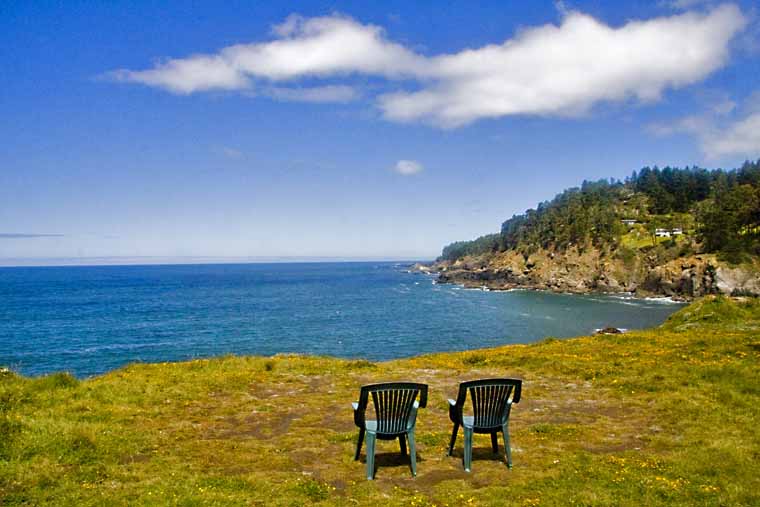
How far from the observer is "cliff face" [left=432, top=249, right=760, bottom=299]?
10069cm

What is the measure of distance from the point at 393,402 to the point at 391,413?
26 centimetres

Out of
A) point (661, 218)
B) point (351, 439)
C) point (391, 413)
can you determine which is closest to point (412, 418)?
point (391, 413)

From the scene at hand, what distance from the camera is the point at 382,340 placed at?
64250 millimetres

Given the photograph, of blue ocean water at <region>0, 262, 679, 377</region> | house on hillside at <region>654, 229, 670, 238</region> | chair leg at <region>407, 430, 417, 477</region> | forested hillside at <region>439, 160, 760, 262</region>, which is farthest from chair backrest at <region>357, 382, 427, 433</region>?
house on hillside at <region>654, 229, 670, 238</region>

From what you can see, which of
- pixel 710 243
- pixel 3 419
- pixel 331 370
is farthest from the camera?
pixel 710 243

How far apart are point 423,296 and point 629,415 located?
116 meters

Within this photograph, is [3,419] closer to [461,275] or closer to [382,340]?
[382,340]

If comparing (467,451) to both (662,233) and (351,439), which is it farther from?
(662,233)

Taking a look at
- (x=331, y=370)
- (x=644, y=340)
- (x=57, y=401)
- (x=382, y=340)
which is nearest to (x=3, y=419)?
(x=57, y=401)

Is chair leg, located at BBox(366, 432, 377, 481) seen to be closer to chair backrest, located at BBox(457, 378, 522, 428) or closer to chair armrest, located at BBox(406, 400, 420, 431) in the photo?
chair armrest, located at BBox(406, 400, 420, 431)

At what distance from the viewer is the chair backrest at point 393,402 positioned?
27.7ft

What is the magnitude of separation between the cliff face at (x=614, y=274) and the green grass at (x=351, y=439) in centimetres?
10156

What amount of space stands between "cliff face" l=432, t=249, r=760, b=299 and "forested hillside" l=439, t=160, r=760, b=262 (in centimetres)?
355

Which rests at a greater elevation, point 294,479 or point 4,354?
point 294,479
